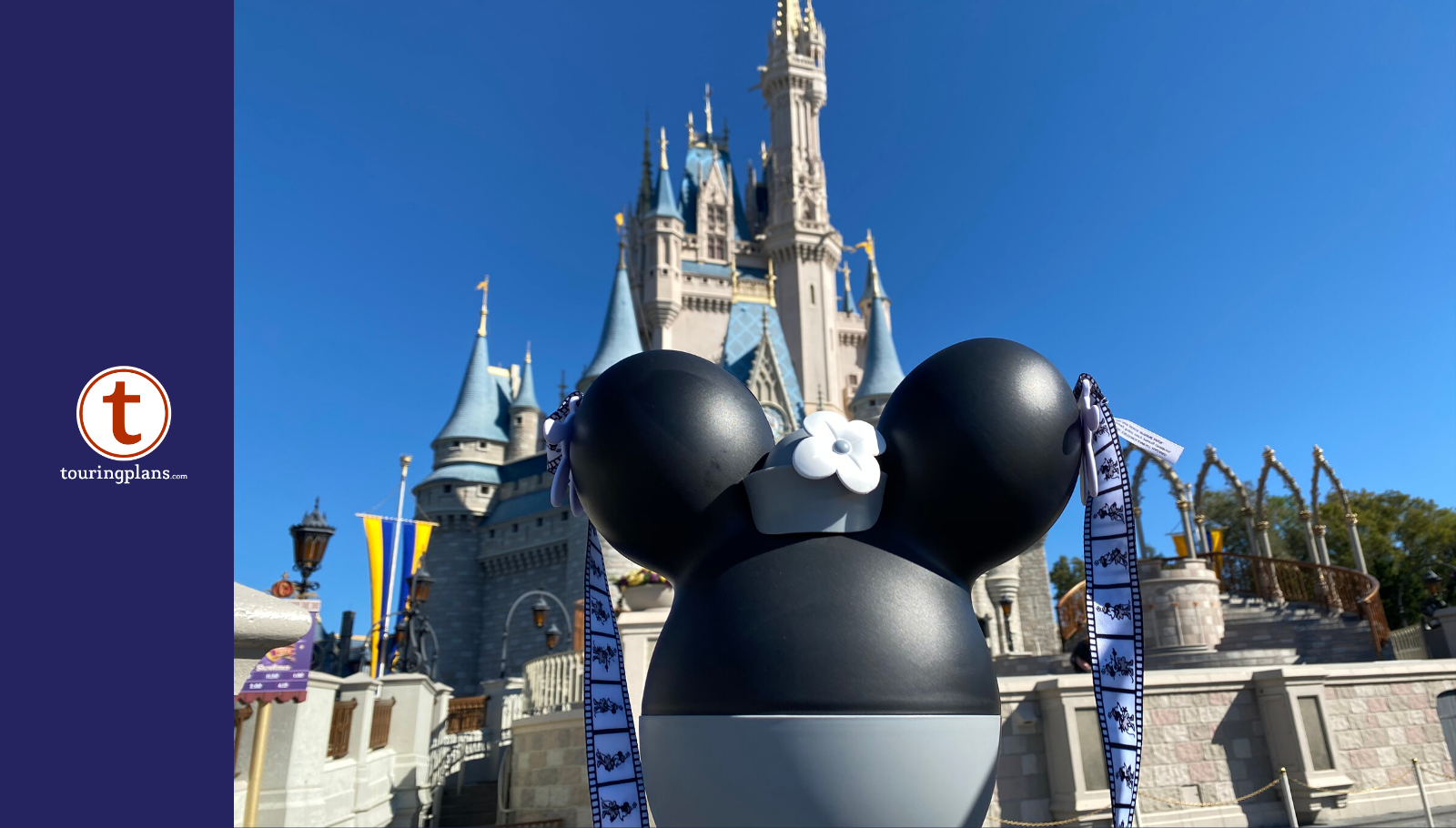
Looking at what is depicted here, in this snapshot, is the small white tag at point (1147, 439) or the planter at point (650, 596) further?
the planter at point (650, 596)

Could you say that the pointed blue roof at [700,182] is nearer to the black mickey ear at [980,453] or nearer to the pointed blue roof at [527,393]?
the pointed blue roof at [527,393]

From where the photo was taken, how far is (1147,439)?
2.89 metres

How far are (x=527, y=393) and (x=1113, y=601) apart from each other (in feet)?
133

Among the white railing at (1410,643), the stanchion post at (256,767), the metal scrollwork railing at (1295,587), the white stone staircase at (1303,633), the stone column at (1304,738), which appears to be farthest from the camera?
the metal scrollwork railing at (1295,587)

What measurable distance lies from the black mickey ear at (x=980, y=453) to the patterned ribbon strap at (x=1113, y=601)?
151 mm

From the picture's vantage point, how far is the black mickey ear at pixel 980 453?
96.3 inches

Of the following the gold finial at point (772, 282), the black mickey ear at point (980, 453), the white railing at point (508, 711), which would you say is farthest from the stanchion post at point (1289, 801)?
the gold finial at point (772, 282)

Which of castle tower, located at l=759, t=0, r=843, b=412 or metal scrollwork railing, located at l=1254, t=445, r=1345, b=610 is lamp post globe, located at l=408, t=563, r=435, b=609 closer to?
metal scrollwork railing, located at l=1254, t=445, r=1345, b=610

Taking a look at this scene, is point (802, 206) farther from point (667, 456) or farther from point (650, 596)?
point (667, 456)
